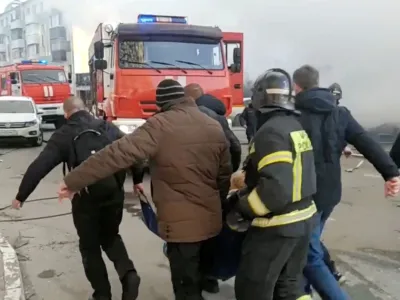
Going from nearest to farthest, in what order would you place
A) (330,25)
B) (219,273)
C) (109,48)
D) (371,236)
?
(219,273)
(371,236)
(109,48)
(330,25)

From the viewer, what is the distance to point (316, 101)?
361cm

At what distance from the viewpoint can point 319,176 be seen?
12.2 feet

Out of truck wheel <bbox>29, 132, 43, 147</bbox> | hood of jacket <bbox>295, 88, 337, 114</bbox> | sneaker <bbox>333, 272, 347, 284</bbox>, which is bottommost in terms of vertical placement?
truck wheel <bbox>29, 132, 43, 147</bbox>

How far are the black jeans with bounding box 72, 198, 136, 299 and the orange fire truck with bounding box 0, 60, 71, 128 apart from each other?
50.1 ft

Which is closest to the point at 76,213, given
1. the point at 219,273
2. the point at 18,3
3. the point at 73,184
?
the point at 73,184

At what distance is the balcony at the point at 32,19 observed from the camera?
64000mm

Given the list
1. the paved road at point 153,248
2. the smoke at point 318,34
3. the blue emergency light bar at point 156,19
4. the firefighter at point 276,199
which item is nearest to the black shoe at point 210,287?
the paved road at point 153,248

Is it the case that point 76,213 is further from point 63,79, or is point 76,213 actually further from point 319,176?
point 63,79

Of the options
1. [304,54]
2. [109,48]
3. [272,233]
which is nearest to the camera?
[272,233]

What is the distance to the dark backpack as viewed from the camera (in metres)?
3.73

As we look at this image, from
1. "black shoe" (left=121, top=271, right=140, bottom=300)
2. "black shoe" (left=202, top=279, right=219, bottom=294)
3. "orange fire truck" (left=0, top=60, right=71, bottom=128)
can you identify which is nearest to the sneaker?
"black shoe" (left=202, top=279, right=219, bottom=294)

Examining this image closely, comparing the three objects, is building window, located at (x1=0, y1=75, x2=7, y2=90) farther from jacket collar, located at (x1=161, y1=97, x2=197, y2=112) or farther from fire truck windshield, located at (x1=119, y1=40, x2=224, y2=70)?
jacket collar, located at (x1=161, y1=97, x2=197, y2=112)

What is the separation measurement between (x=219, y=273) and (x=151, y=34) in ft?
21.0

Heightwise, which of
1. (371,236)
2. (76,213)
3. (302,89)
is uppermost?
(302,89)
